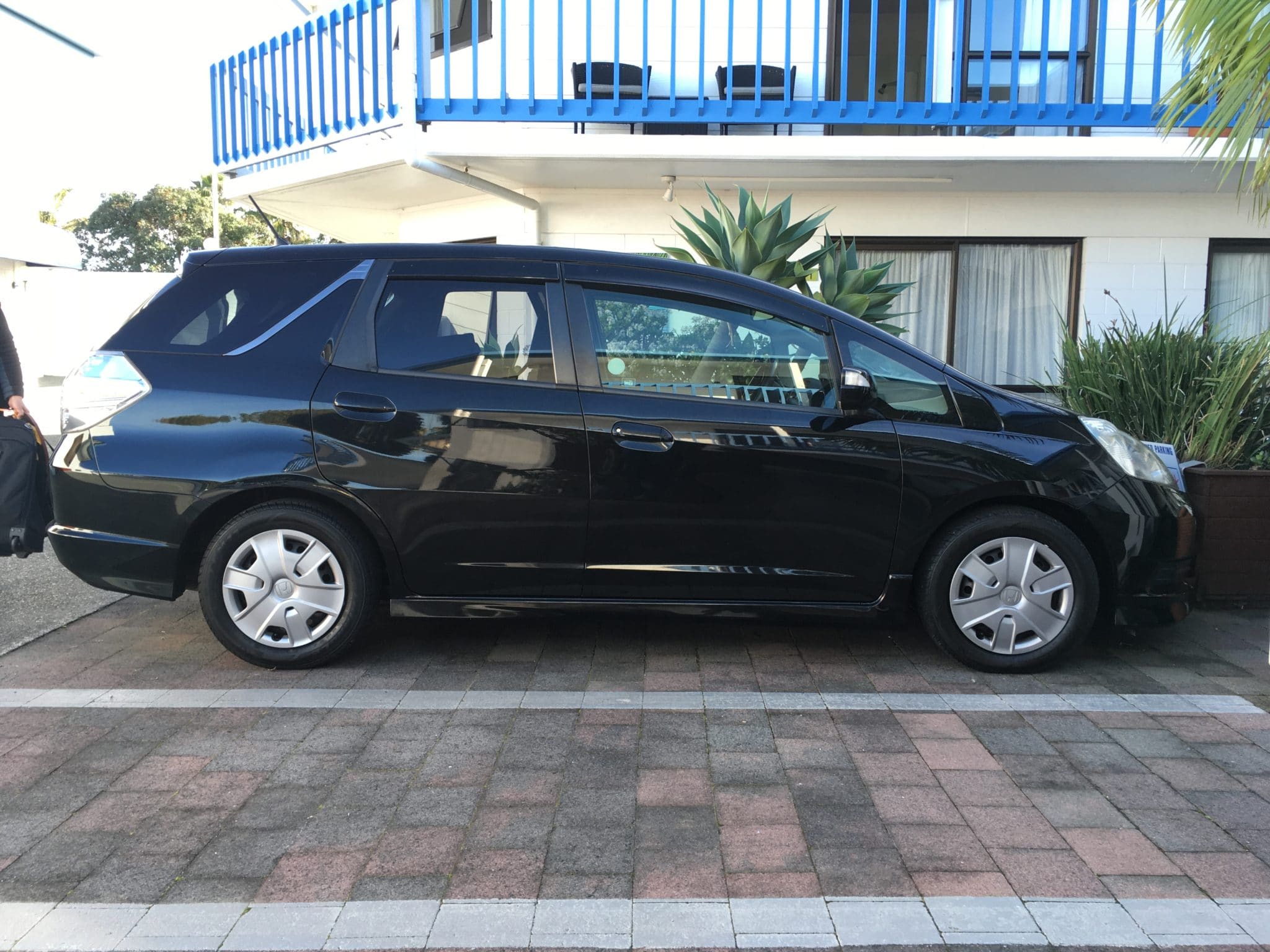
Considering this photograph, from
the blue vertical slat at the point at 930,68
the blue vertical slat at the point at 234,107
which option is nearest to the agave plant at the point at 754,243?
the blue vertical slat at the point at 930,68

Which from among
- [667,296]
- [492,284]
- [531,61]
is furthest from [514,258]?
[531,61]

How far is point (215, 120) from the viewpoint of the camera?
A: 9086mm

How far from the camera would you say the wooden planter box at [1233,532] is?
5500 mm

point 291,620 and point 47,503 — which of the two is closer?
point 291,620

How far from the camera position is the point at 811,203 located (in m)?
8.45

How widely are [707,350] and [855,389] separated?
0.64 meters

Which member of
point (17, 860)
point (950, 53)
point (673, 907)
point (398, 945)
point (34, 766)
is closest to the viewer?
point (398, 945)

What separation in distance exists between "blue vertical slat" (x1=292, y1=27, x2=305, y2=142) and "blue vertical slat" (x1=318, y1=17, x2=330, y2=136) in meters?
0.22

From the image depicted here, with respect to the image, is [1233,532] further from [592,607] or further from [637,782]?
[637,782]

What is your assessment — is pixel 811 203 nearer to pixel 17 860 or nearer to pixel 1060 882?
pixel 1060 882

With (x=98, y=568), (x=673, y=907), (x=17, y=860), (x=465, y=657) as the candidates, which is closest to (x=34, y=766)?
(x=17, y=860)

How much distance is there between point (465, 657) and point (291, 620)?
79 cm

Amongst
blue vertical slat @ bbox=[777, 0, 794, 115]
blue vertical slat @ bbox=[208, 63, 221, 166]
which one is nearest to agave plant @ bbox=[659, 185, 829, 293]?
blue vertical slat @ bbox=[777, 0, 794, 115]

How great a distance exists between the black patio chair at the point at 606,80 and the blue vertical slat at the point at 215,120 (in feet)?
10.5
